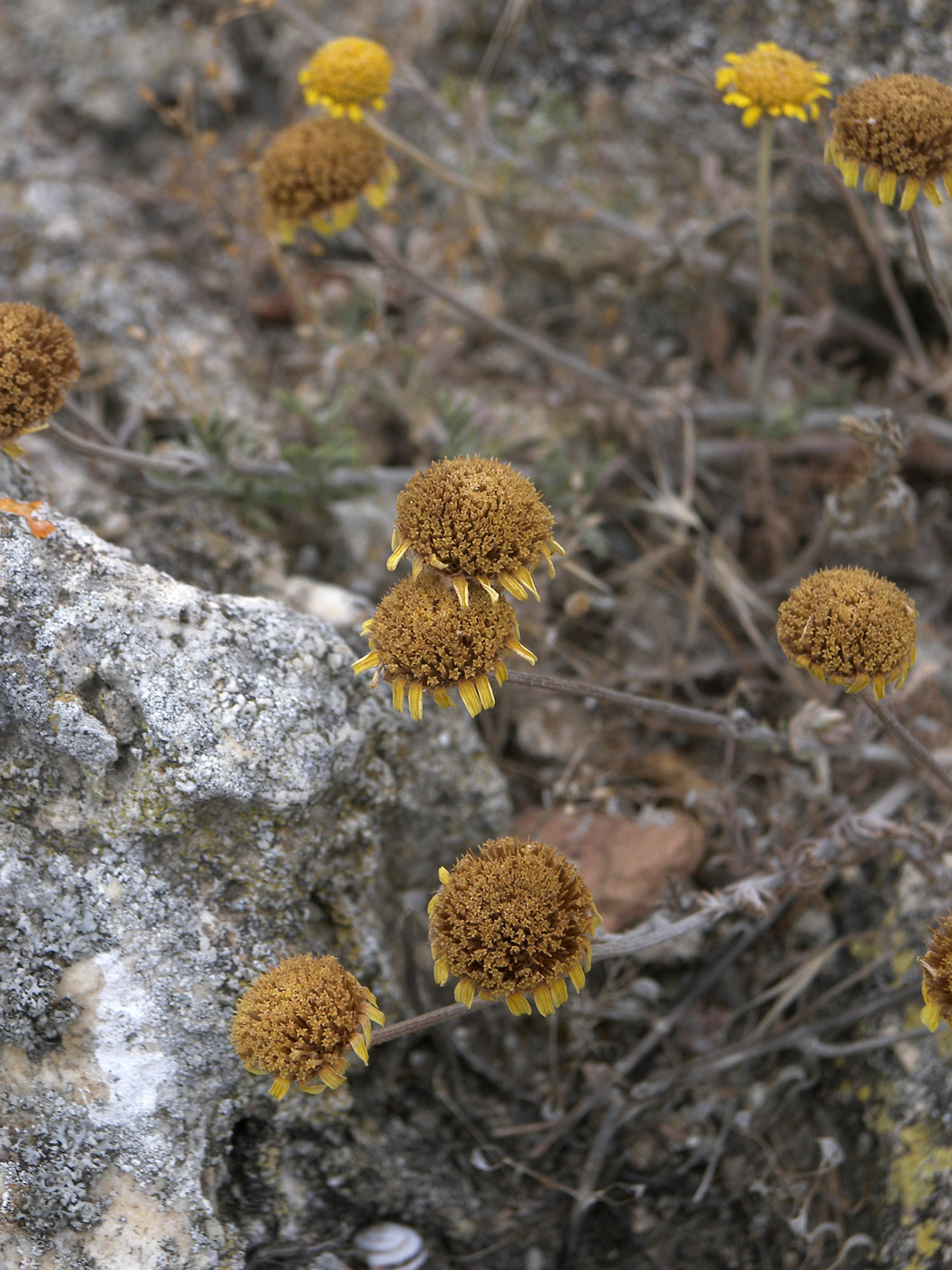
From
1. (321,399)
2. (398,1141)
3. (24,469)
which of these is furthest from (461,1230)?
(321,399)

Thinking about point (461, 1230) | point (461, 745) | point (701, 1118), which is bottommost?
point (461, 1230)

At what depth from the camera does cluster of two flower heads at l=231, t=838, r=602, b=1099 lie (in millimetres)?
2324

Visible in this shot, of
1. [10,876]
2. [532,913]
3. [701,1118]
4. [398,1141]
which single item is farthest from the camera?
[701,1118]

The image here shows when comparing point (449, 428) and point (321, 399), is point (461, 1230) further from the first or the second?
point (321, 399)

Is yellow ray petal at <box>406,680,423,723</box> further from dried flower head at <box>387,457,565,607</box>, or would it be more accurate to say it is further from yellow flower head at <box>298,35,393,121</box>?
yellow flower head at <box>298,35,393,121</box>

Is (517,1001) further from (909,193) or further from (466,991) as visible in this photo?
(909,193)

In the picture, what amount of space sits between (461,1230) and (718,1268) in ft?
2.54

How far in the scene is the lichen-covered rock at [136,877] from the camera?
8.26 ft

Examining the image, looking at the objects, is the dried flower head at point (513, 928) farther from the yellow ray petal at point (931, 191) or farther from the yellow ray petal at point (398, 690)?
the yellow ray petal at point (931, 191)

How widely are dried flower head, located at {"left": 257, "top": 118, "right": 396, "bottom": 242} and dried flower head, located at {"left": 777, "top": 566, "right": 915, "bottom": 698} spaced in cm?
219

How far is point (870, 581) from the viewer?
2.61m

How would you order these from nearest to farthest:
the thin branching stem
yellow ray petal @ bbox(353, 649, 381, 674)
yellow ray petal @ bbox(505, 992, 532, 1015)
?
yellow ray petal @ bbox(505, 992, 532, 1015), yellow ray petal @ bbox(353, 649, 381, 674), the thin branching stem

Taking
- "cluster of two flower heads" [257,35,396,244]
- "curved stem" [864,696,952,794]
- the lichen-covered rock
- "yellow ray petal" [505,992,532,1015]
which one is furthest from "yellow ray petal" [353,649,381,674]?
"cluster of two flower heads" [257,35,396,244]

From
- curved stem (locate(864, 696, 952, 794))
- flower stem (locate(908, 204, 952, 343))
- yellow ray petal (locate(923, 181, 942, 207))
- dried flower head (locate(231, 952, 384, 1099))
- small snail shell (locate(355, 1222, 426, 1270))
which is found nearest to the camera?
dried flower head (locate(231, 952, 384, 1099))
